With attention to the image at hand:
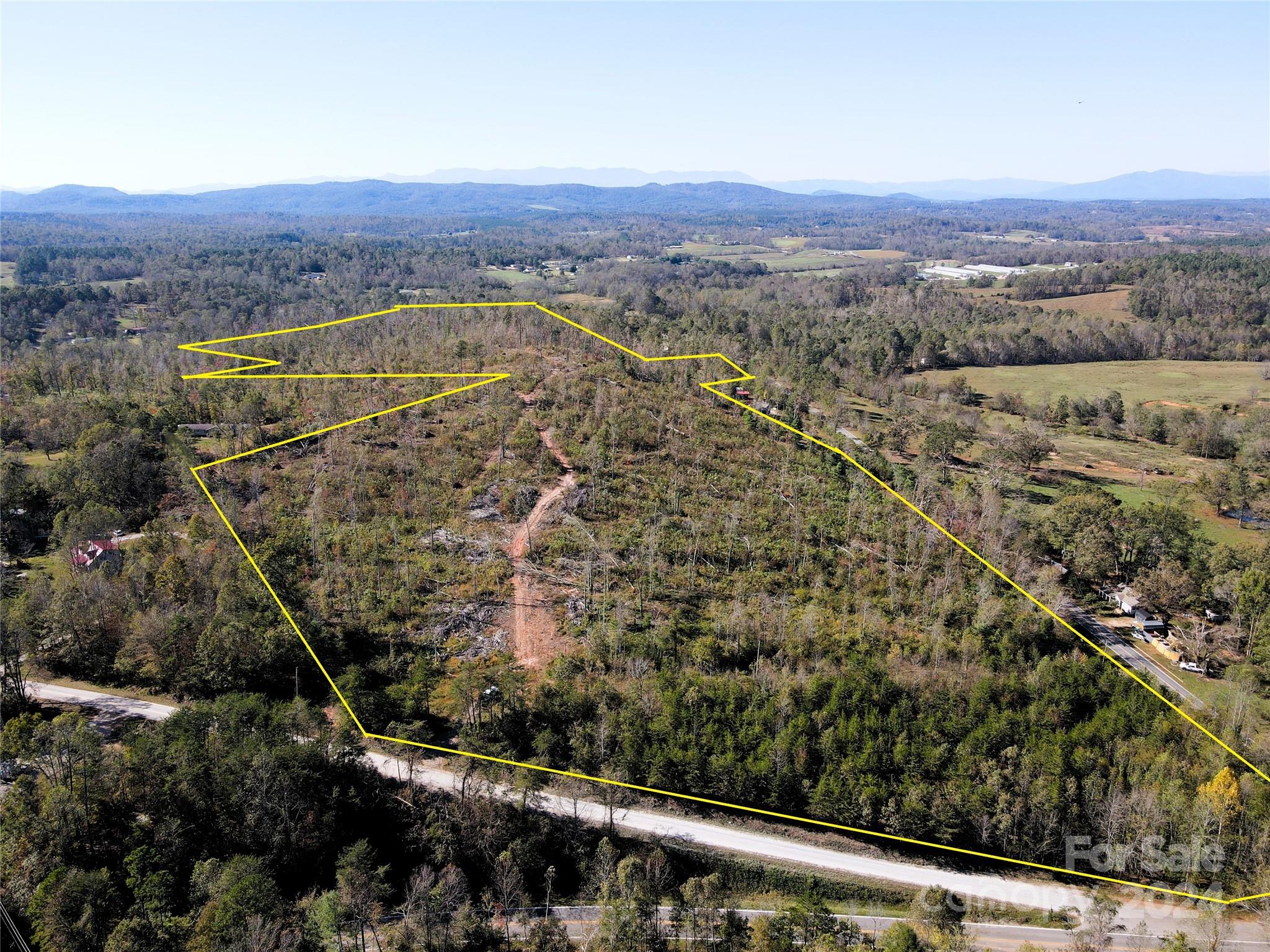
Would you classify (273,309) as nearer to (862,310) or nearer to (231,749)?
(862,310)

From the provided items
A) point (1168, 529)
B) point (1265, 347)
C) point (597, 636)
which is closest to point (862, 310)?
point (1265, 347)

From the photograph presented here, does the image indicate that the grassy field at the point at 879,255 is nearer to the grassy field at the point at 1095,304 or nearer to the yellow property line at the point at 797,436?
the grassy field at the point at 1095,304

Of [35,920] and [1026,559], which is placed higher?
[1026,559]

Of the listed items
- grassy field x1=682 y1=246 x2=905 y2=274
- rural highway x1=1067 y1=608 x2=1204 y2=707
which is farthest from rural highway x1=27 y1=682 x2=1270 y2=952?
grassy field x1=682 y1=246 x2=905 y2=274

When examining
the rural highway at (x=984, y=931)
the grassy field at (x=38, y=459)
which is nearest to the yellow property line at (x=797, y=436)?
the rural highway at (x=984, y=931)

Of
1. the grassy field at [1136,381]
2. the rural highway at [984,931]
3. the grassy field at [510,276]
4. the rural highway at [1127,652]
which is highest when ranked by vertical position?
the grassy field at [510,276]

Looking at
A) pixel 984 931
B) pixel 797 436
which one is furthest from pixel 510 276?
pixel 984 931
